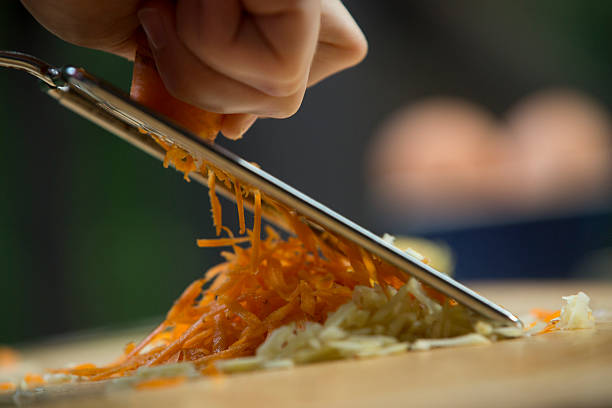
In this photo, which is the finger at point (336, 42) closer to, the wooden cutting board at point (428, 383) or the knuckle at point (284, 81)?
the knuckle at point (284, 81)

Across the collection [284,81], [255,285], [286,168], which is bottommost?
[255,285]

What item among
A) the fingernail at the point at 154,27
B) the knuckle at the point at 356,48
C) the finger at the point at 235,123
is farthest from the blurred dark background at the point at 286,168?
the fingernail at the point at 154,27

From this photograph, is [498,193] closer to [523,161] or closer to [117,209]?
[523,161]

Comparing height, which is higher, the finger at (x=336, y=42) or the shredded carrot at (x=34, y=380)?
the finger at (x=336, y=42)

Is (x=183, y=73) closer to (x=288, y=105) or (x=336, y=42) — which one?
(x=288, y=105)

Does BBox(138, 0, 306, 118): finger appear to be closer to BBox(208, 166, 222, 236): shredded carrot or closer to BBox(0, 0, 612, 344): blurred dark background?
BBox(208, 166, 222, 236): shredded carrot

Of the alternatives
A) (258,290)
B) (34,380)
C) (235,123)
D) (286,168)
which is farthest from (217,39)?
(286,168)
